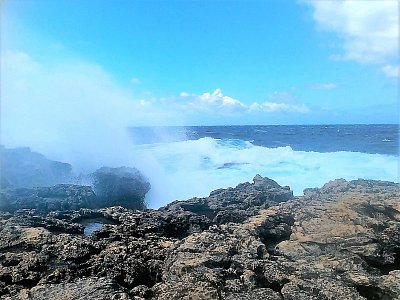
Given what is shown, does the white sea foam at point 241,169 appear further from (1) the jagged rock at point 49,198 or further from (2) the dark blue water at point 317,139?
(2) the dark blue water at point 317,139

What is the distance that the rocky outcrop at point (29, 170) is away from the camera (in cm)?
1512

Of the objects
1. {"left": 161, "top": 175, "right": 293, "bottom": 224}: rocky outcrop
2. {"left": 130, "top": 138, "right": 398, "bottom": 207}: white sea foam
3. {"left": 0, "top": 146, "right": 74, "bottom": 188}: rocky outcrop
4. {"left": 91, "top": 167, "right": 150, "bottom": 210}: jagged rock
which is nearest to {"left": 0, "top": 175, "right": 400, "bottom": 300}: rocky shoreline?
{"left": 161, "top": 175, "right": 293, "bottom": 224}: rocky outcrop

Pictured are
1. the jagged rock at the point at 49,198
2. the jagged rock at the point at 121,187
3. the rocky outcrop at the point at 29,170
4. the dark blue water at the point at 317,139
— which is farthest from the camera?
the dark blue water at the point at 317,139

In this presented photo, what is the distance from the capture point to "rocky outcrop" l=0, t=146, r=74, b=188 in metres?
15.1

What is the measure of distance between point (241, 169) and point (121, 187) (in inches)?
443

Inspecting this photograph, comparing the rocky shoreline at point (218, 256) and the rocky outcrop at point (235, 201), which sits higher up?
the rocky shoreline at point (218, 256)

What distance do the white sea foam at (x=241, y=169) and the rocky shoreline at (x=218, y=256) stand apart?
30.3 feet

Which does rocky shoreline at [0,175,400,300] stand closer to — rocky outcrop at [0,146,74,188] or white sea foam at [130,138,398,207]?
rocky outcrop at [0,146,74,188]

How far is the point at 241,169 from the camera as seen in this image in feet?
81.1

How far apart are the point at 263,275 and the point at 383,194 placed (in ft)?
13.9

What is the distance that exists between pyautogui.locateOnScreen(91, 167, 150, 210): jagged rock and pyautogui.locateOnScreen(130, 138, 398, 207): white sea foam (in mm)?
895

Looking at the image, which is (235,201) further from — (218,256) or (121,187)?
(121,187)

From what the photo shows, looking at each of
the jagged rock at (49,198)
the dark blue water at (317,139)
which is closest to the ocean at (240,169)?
the jagged rock at (49,198)

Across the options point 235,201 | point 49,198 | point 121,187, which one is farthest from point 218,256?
point 121,187
